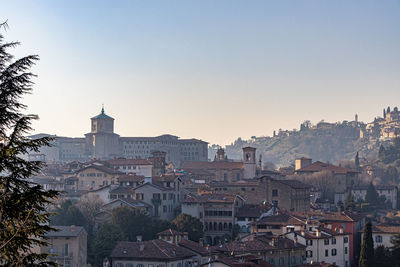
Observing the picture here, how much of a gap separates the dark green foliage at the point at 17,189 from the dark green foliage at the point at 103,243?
36.8 metres

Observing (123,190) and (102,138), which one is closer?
(123,190)

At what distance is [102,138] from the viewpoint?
4796 inches

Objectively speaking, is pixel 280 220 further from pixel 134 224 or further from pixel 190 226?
pixel 134 224

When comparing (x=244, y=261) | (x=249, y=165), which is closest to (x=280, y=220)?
(x=244, y=261)

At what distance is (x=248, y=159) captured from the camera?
86062 mm

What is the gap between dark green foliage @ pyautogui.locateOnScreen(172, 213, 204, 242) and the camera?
54094 millimetres

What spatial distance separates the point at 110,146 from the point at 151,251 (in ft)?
265

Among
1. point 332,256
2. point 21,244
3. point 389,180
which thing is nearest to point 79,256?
point 332,256

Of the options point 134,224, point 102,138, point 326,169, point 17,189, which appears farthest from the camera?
point 102,138

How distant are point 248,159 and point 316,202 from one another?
10004 millimetres

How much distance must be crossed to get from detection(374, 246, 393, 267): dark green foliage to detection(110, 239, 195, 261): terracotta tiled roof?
1348cm

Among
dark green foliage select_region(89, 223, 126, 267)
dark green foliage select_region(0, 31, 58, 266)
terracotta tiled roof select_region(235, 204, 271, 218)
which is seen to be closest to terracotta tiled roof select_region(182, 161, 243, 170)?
terracotta tiled roof select_region(235, 204, 271, 218)

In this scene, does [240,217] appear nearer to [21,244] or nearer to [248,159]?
[248,159]

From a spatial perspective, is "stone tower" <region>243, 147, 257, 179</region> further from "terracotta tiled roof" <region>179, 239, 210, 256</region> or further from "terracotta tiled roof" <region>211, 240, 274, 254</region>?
"terracotta tiled roof" <region>211, 240, 274, 254</region>
